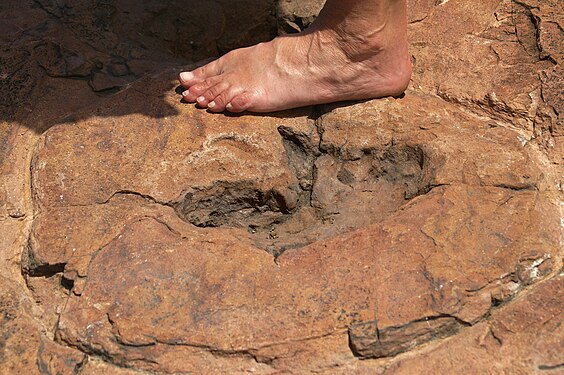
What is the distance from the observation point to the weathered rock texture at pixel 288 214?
5.56 feet

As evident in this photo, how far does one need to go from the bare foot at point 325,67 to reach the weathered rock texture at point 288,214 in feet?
0.22

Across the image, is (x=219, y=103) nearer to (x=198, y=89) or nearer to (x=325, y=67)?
(x=198, y=89)

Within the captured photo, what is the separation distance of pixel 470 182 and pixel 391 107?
0.46 metres

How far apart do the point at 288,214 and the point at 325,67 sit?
1.83 ft

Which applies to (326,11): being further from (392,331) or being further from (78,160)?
(392,331)

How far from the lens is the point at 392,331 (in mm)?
1681

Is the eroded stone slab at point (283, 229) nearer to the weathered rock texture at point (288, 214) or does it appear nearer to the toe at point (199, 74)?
the weathered rock texture at point (288, 214)

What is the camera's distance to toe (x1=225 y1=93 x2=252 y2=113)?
93.9 inches

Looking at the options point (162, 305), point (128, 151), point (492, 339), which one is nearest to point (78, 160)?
point (128, 151)

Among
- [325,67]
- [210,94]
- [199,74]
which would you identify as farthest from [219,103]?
[325,67]

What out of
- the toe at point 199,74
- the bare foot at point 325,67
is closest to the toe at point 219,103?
the bare foot at point 325,67

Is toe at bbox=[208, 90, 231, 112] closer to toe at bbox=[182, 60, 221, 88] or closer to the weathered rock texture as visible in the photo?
the weathered rock texture

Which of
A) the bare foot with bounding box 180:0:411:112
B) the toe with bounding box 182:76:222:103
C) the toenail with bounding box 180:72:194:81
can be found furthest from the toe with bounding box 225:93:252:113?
the toenail with bounding box 180:72:194:81

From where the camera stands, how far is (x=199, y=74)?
100 inches
